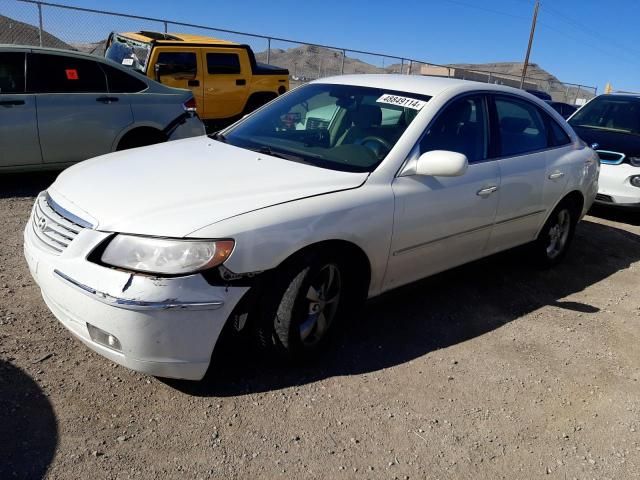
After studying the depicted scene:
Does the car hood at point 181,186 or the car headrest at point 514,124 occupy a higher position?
the car headrest at point 514,124

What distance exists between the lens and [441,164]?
325cm

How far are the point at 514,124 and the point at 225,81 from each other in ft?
24.3

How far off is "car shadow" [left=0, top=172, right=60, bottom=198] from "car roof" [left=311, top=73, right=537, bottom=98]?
3.58m

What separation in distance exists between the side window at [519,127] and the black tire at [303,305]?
176cm

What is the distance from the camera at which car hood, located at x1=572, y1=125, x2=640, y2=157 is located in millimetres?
7465

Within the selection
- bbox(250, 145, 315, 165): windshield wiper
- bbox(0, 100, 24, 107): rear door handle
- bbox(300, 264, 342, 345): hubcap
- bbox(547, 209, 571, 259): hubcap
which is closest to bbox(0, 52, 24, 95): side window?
bbox(0, 100, 24, 107): rear door handle

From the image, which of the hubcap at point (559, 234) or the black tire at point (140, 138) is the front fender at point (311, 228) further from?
the black tire at point (140, 138)

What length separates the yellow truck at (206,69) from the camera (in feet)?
32.2

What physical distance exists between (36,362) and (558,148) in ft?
13.7

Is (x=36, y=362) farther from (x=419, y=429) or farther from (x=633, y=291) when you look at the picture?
(x=633, y=291)

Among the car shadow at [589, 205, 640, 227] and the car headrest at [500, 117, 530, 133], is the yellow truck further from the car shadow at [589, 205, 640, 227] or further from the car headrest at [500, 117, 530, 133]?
Answer: the car headrest at [500, 117, 530, 133]

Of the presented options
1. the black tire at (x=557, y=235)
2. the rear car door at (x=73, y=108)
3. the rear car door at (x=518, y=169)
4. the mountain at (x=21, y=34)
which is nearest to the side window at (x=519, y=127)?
→ the rear car door at (x=518, y=169)

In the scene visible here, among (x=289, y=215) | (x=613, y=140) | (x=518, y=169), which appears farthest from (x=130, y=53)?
(x=289, y=215)

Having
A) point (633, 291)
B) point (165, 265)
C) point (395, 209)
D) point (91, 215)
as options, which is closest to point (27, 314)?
point (91, 215)
